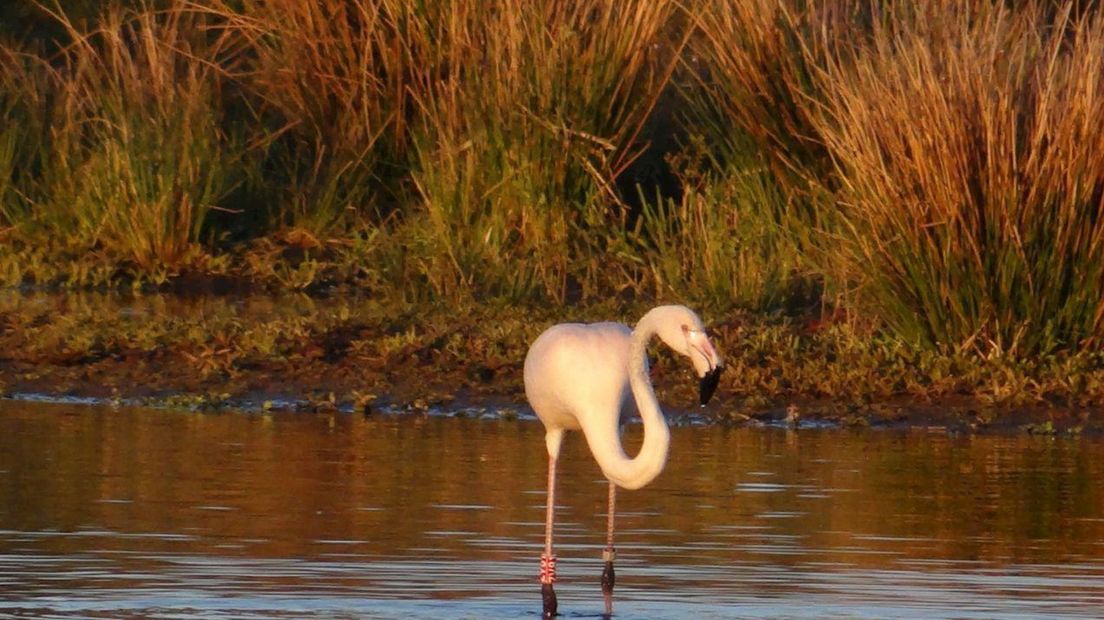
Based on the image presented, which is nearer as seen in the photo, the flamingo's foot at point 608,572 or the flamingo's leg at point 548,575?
the flamingo's leg at point 548,575

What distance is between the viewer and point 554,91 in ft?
44.2

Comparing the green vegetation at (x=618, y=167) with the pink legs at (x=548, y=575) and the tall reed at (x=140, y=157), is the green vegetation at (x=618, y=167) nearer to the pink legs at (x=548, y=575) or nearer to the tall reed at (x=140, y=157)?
the tall reed at (x=140, y=157)

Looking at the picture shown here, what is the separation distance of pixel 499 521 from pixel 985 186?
3.52m

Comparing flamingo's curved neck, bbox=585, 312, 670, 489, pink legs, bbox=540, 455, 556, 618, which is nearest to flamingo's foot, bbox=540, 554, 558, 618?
pink legs, bbox=540, 455, 556, 618

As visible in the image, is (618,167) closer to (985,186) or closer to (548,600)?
(985,186)

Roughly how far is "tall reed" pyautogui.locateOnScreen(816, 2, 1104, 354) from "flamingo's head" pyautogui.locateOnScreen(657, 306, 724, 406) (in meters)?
3.97

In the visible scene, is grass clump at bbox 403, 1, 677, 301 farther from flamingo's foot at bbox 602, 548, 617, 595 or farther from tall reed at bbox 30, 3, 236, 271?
flamingo's foot at bbox 602, 548, 617, 595

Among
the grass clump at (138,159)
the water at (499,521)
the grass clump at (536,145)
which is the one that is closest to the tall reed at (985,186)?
the water at (499,521)

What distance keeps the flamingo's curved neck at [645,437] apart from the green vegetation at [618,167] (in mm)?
3643

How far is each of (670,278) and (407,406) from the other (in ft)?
7.71

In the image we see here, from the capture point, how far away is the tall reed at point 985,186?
10.7m

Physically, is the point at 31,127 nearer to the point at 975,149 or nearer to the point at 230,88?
the point at 230,88

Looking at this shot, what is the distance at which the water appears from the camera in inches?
271

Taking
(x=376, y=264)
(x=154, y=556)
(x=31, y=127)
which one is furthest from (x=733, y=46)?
(x=154, y=556)
